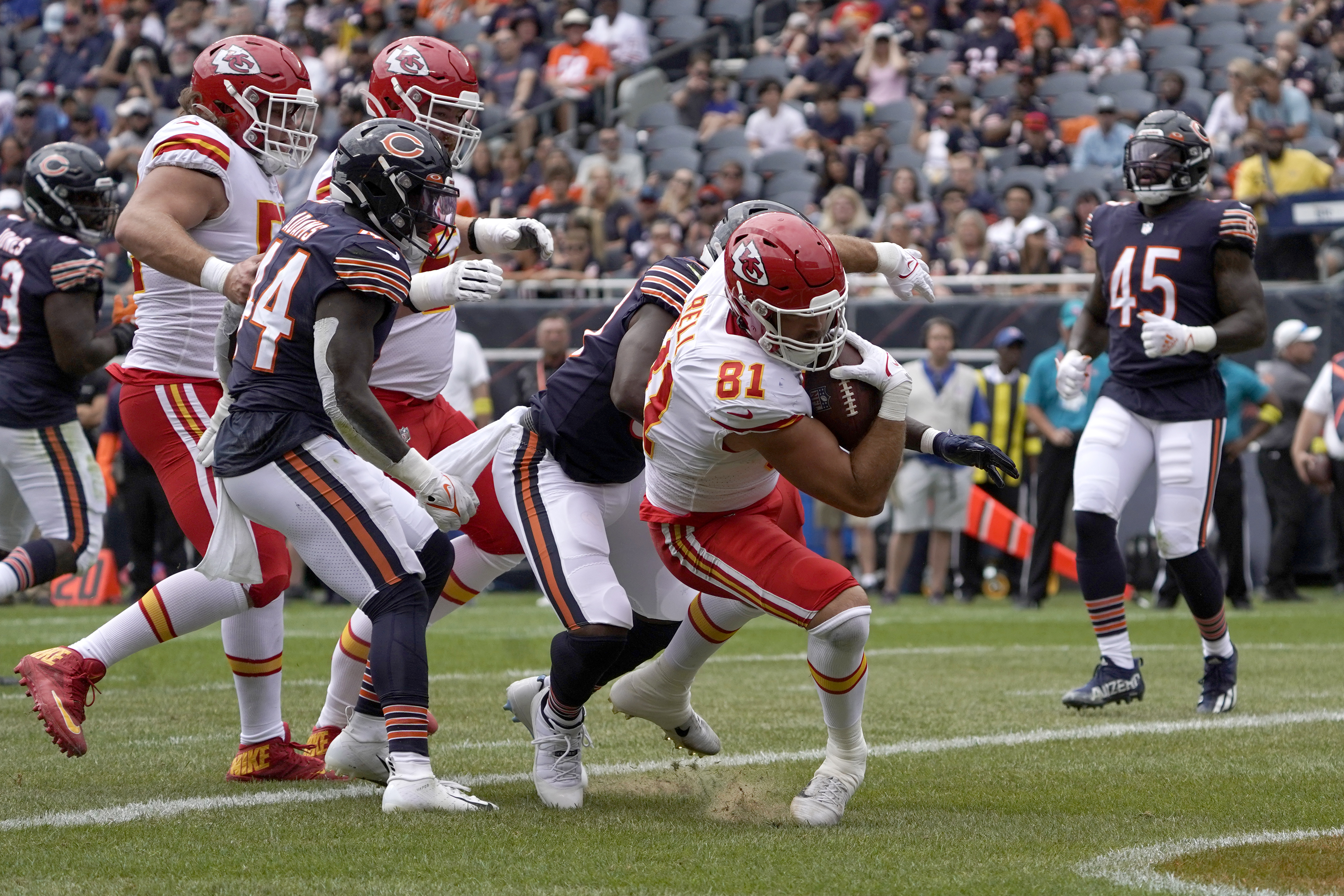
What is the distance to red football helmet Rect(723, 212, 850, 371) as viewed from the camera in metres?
3.54

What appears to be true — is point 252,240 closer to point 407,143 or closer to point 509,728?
point 407,143

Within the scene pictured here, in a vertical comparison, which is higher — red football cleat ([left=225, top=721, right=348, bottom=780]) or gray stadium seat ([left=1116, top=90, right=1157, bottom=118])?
gray stadium seat ([left=1116, top=90, right=1157, bottom=118])

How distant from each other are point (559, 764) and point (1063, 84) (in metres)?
11.8

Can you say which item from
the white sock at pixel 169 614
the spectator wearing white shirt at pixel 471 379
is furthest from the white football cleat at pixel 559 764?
the spectator wearing white shirt at pixel 471 379

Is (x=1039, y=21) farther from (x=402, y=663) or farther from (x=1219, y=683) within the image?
(x=402, y=663)

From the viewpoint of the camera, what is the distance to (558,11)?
56.4 ft

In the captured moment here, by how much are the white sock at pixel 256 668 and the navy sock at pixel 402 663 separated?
25.1 inches

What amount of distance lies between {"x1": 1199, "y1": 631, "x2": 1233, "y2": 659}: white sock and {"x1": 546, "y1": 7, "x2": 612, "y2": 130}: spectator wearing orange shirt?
11138 mm

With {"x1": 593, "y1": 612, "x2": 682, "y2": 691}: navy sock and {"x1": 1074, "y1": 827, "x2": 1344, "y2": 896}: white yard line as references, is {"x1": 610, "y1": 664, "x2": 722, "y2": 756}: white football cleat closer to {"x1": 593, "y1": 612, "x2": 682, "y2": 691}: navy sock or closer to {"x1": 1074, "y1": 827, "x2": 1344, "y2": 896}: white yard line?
{"x1": 593, "y1": 612, "x2": 682, "y2": 691}: navy sock

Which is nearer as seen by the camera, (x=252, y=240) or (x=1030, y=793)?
(x=1030, y=793)

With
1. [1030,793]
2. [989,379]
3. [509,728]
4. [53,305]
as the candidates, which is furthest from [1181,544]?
[989,379]

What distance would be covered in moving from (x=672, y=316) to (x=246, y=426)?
1.07 m

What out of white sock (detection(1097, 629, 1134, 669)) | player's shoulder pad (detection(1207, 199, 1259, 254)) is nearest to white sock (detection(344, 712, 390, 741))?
white sock (detection(1097, 629, 1134, 669))

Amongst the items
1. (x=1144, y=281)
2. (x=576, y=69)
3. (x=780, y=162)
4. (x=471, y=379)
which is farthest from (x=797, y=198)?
(x=1144, y=281)
